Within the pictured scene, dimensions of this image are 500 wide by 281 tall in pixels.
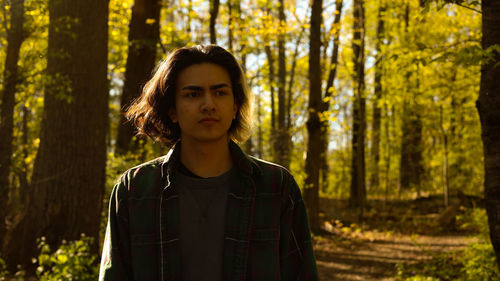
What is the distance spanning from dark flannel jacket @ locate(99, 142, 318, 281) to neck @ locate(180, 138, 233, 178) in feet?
0.22

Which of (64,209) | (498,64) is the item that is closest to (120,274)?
(498,64)

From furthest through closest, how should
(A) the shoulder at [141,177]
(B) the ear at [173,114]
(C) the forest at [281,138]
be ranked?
1. (C) the forest at [281,138]
2. (B) the ear at [173,114]
3. (A) the shoulder at [141,177]

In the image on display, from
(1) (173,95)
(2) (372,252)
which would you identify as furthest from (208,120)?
(2) (372,252)

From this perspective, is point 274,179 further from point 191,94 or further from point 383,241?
point 383,241

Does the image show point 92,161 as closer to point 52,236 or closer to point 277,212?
point 52,236

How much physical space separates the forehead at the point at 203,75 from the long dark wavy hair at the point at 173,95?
2 centimetres

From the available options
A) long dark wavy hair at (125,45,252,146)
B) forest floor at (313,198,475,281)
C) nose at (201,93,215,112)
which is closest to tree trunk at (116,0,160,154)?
forest floor at (313,198,475,281)

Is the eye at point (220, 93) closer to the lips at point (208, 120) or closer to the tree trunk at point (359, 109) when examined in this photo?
the lips at point (208, 120)

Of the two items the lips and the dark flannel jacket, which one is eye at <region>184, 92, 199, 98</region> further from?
the dark flannel jacket

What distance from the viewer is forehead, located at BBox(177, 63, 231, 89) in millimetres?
2311

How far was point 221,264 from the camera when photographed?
6.99 feet

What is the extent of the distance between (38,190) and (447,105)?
12231mm

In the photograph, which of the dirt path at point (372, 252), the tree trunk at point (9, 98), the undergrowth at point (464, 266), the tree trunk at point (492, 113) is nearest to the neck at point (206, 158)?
the tree trunk at point (492, 113)

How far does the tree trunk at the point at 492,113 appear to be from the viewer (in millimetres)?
4527
